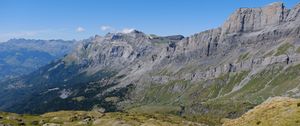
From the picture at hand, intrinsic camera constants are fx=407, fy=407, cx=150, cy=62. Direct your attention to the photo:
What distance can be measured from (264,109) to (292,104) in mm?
2973

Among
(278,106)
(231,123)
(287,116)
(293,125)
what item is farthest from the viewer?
(231,123)

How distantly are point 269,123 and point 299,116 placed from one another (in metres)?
2.83

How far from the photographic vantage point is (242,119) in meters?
43.0

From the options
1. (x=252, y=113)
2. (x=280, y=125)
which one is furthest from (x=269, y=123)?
(x=252, y=113)

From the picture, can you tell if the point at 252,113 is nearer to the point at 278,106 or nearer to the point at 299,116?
the point at 278,106

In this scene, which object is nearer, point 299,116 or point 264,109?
point 299,116

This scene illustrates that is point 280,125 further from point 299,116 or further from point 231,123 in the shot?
point 231,123

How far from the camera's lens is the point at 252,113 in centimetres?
4275

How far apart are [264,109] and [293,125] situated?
657cm

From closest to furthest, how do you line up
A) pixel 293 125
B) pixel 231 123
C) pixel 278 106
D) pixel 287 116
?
pixel 293 125
pixel 287 116
pixel 278 106
pixel 231 123

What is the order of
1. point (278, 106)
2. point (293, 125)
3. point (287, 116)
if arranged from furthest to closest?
point (278, 106)
point (287, 116)
point (293, 125)

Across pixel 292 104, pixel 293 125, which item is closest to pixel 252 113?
pixel 292 104

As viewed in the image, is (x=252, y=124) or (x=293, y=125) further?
(x=252, y=124)

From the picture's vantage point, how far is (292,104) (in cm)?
4038
